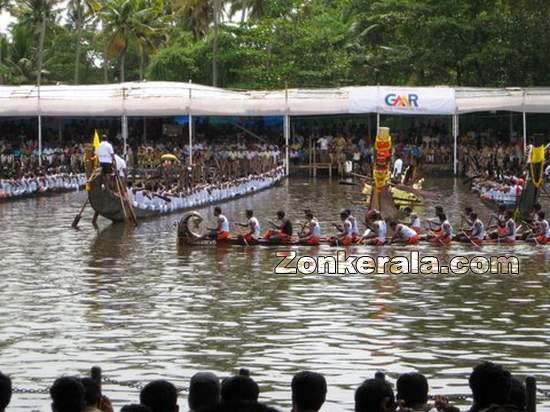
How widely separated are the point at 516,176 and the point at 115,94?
1569 cm

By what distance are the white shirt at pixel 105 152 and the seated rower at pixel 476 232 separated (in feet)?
30.1

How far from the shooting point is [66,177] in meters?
46.1

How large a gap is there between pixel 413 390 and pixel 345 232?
60.2ft

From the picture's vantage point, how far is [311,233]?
2655cm

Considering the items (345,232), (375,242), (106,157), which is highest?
(106,157)

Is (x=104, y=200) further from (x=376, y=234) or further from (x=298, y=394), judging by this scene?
(x=298, y=394)

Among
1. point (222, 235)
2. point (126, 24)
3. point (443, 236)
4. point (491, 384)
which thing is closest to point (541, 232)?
Answer: point (443, 236)

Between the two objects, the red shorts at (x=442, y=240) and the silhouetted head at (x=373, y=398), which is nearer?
the silhouetted head at (x=373, y=398)

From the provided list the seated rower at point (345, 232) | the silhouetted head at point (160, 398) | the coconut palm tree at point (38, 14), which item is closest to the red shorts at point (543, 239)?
the seated rower at point (345, 232)

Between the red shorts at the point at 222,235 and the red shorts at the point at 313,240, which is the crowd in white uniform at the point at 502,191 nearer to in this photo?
the red shorts at the point at 313,240

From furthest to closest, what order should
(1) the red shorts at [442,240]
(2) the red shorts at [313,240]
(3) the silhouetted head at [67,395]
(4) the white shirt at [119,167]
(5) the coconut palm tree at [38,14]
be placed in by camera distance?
(5) the coconut palm tree at [38,14]
(4) the white shirt at [119,167]
(1) the red shorts at [442,240]
(2) the red shorts at [313,240]
(3) the silhouetted head at [67,395]

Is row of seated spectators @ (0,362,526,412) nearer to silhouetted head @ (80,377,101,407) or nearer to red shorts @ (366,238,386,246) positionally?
silhouetted head @ (80,377,101,407)

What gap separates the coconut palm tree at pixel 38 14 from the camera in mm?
62188

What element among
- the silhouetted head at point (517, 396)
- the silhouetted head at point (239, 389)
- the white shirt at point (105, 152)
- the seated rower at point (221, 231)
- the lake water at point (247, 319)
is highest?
the white shirt at point (105, 152)
